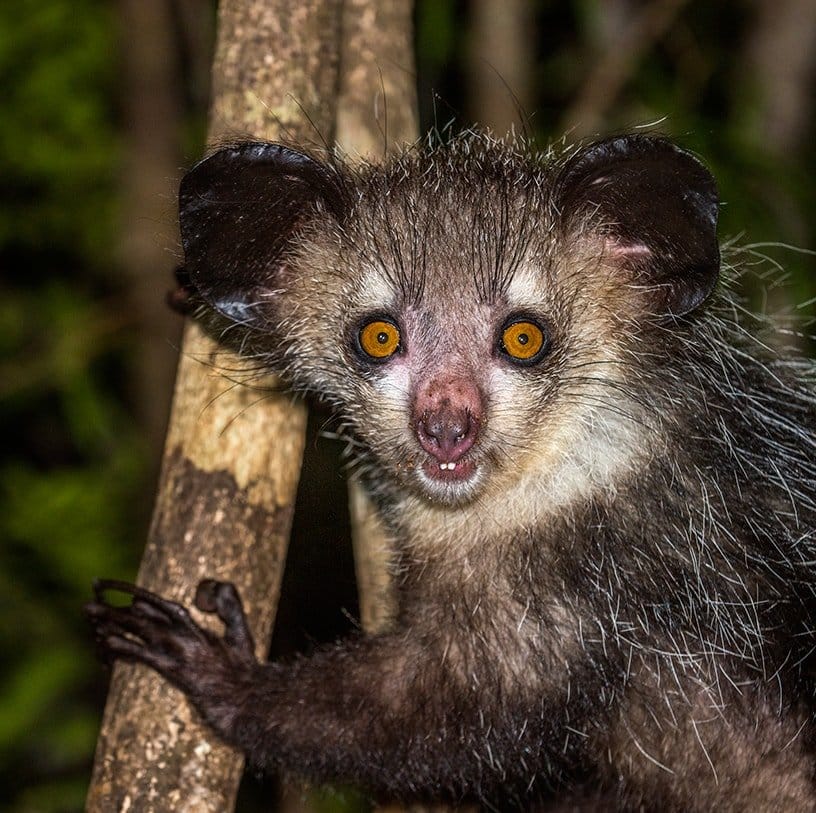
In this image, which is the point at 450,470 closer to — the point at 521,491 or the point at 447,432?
the point at 447,432

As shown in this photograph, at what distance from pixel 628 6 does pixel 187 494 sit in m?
4.95

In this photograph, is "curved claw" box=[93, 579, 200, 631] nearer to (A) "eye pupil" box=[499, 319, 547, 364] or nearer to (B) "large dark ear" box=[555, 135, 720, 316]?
(A) "eye pupil" box=[499, 319, 547, 364]

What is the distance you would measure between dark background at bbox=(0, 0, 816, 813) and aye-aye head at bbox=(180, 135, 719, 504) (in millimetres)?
1733

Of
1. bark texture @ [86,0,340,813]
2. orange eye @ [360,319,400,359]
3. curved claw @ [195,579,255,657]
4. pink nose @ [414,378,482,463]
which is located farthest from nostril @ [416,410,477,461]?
curved claw @ [195,579,255,657]

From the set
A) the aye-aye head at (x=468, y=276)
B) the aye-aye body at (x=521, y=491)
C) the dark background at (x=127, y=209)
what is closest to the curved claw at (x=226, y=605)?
the aye-aye body at (x=521, y=491)

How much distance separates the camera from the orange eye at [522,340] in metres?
2.89

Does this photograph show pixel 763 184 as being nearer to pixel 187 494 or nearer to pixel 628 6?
pixel 628 6

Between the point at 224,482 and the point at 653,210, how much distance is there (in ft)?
3.97

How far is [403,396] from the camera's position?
9.62 ft

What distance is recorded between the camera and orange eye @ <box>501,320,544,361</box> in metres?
2.89

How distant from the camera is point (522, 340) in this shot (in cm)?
290

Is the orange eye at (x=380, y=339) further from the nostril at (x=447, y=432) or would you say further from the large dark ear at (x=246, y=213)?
the large dark ear at (x=246, y=213)

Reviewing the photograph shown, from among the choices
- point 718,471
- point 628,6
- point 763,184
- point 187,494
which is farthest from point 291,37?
point 628,6

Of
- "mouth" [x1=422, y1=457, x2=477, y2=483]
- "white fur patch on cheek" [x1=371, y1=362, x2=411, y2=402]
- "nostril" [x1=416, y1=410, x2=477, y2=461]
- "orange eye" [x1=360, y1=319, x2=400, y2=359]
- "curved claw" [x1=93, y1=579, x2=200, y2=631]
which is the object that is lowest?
"curved claw" [x1=93, y1=579, x2=200, y2=631]
